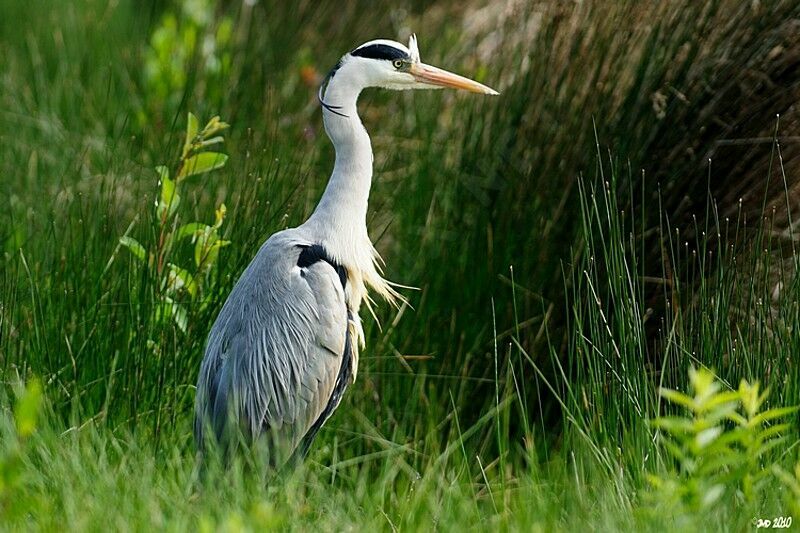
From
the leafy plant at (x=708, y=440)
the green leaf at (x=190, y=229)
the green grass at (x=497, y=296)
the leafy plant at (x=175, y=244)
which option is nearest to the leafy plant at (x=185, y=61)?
the green grass at (x=497, y=296)

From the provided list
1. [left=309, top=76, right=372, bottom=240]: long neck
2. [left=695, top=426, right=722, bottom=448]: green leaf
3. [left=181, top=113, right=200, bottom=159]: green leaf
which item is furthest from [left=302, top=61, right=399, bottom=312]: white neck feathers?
[left=695, top=426, right=722, bottom=448]: green leaf

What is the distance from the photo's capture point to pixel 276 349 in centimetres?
352

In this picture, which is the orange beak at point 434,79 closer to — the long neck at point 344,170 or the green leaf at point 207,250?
the long neck at point 344,170

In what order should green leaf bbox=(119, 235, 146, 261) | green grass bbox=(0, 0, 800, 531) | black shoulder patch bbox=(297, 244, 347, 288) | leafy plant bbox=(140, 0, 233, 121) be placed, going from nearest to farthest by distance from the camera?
1. green grass bbox=(0, 0, 800, 531)
2. black shoulder patch bbox=(297, 244, 347, 288)
3. green leaf bbox=(119, 235, 146, 261)
4. leafy plant bbox=(140, 0, 233, 121)

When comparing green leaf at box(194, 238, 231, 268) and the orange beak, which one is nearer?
green leaf at box(194, 238, 231, 268)

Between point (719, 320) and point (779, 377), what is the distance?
22cm

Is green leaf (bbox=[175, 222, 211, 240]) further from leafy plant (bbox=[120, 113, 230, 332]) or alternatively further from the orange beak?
the orange beak

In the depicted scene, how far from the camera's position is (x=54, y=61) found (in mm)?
6621

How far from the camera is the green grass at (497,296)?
289 centimetres

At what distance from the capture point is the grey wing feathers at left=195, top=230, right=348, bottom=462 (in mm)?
3438

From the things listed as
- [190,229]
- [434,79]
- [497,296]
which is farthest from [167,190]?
[497,296]

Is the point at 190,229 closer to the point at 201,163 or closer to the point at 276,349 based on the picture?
the point at 201,163

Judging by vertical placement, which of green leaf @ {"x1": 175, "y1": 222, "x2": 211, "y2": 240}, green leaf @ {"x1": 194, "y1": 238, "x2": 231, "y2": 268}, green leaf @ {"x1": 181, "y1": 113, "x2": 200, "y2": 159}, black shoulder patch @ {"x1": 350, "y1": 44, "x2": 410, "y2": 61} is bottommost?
green leaf @ {"x1": 194, "y1": 238, "x2": 231, "y2": 268}

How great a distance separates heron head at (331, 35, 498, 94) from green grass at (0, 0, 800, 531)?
1.59ft
